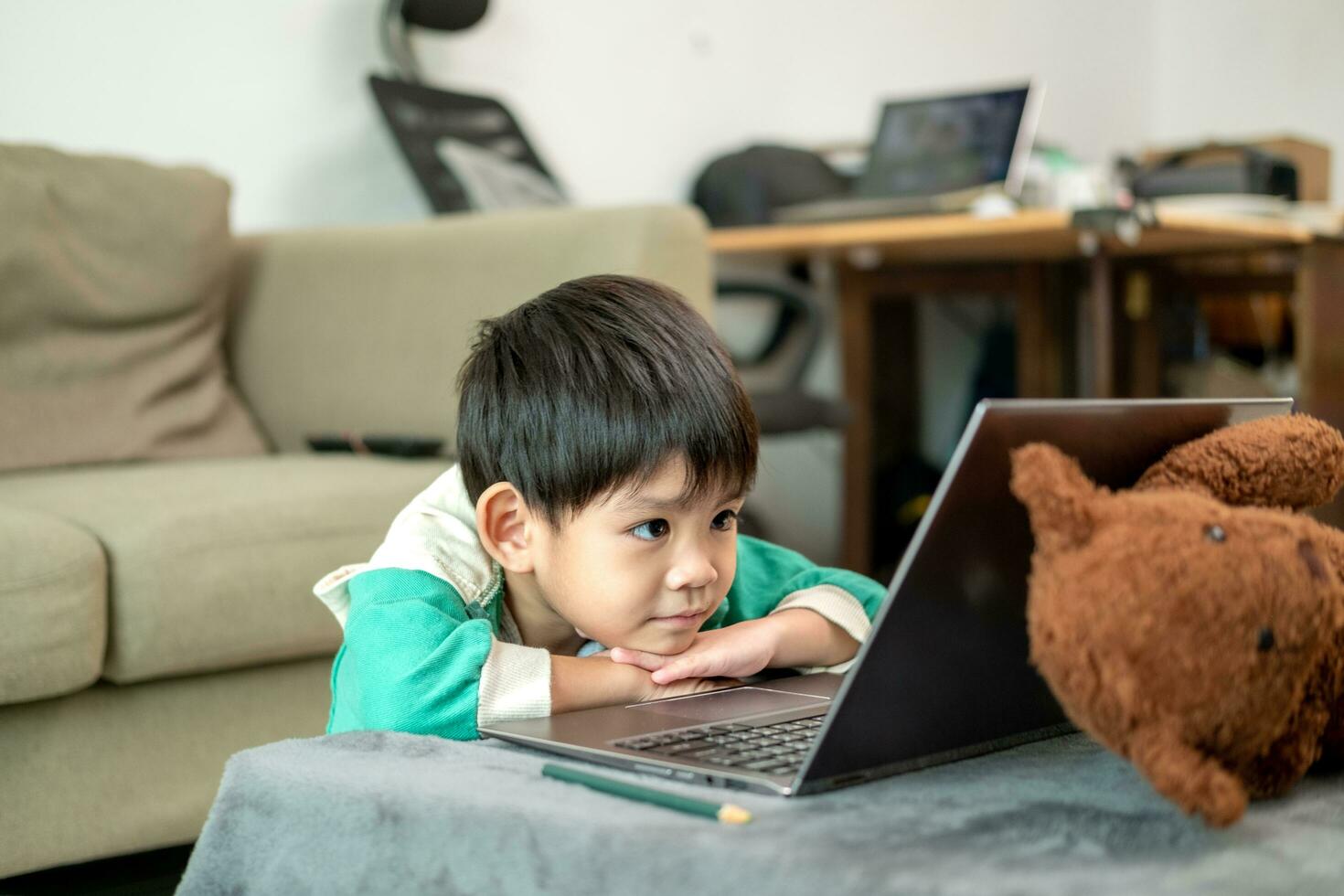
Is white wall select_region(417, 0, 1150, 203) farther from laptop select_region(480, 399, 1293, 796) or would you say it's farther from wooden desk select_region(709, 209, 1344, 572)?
laptop select_region(480, 399, 1293, 796)

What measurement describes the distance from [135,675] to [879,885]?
→ 96 cm

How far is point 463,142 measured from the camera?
250cm

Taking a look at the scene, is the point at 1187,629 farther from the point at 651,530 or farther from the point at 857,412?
the point at 857,412

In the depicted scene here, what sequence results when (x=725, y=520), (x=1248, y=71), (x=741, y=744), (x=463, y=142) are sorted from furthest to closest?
(x=1248, y=71) → (x=463, y=142) → (x=725, y=520) → (x=741, y=744)

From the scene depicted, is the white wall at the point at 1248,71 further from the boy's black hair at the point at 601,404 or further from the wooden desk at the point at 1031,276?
the boy's black hair at the point at 601,404

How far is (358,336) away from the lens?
1827 mm

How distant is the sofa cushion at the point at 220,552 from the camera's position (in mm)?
1269

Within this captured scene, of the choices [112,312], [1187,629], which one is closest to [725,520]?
[1187,629]

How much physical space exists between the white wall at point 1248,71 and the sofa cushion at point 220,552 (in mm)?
3891

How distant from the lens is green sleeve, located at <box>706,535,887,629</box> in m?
1.07

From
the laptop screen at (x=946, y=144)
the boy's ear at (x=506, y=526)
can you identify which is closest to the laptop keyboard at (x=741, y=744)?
the boy's ear at (x=506, y=526)

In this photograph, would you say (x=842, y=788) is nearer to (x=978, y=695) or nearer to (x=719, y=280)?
(x=978, y=695)

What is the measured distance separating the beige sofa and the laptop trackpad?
0.60m

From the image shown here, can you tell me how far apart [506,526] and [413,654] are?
0.14 metres
